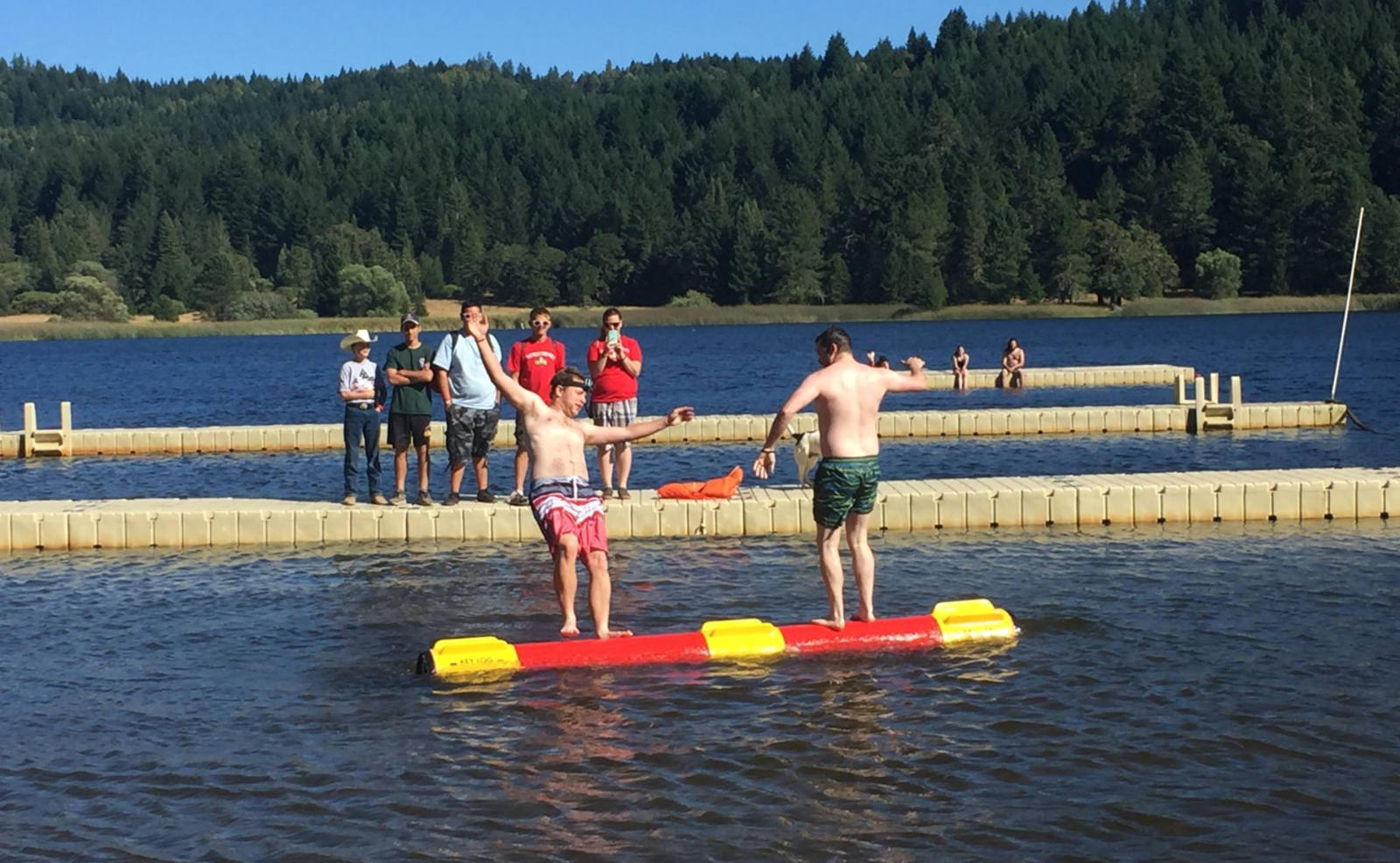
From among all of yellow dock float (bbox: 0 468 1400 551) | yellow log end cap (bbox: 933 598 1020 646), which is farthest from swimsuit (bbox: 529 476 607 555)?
yellow dock float (bbox: 0 468 1400 551)

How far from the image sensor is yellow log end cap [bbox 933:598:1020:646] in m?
12.2

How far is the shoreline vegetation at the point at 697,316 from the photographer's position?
130000 millimetres

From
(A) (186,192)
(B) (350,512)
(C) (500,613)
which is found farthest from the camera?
(A) (186,192)

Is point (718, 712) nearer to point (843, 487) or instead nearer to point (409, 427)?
point (843, 487)

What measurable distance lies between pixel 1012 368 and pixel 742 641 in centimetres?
3129

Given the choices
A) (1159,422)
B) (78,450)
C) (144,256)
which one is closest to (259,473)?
(78,450)

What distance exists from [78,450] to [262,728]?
2083 centimetres

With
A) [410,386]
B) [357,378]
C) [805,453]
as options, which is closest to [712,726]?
[410,386]

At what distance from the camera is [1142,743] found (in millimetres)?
9852

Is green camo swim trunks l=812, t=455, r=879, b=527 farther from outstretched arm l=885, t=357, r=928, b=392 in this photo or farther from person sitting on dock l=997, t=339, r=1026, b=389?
person sitting on dock l=997, t=339, r=1026, b=389

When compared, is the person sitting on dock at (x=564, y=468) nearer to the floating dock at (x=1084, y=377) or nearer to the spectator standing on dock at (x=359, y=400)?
the spectator standing on dock at (x=359, y=400)

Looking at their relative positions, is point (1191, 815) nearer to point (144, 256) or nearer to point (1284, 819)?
point (1284, 819)

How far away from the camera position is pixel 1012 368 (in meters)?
42.1

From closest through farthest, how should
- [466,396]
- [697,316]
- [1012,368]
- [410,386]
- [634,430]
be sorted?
[634,430], [466,396], [410,386], [1012,368], [697,316]
